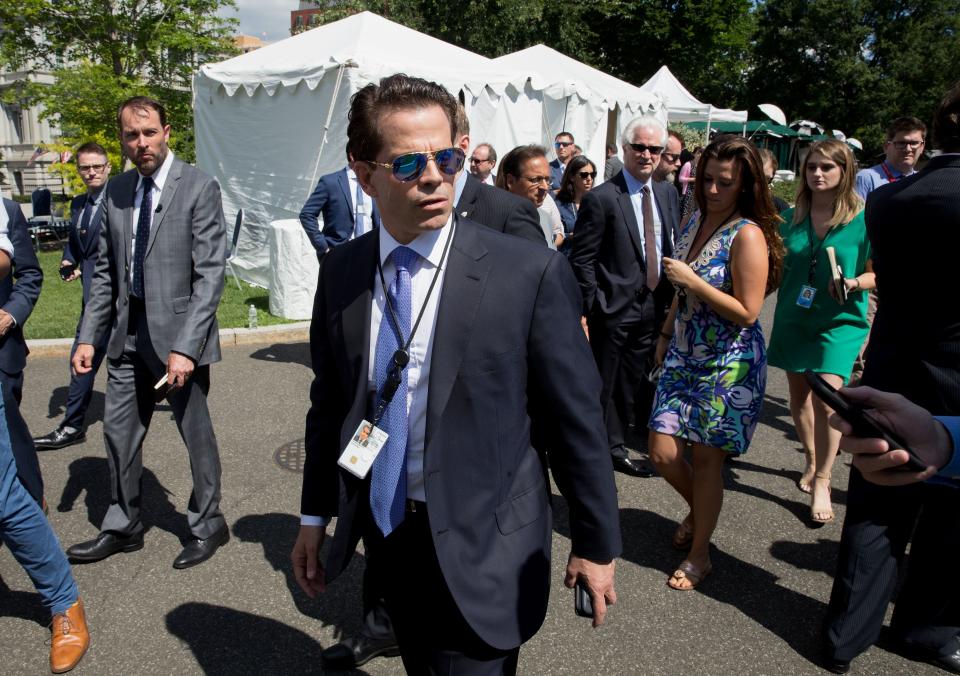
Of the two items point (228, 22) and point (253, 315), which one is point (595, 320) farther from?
point (228, 22)

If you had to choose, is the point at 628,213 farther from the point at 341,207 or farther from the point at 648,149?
the point at 341,207

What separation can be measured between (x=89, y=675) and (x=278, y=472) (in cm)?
198

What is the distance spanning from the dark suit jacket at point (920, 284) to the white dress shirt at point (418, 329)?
178cm

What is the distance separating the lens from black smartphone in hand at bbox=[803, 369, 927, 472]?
52.3 inches

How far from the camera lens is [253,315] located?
8656mm

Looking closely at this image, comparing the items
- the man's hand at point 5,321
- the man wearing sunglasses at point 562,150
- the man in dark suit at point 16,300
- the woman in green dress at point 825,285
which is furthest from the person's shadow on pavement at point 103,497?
the man wearing sunglasses at point 562,150

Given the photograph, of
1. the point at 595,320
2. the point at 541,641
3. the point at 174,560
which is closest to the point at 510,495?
the point at 541,641

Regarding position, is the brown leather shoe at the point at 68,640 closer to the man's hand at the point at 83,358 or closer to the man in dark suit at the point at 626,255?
the man's hand at the point at 83,358

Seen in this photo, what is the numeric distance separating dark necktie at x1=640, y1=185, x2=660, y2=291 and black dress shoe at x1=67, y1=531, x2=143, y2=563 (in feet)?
11.5

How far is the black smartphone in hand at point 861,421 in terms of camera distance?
1.33 meters

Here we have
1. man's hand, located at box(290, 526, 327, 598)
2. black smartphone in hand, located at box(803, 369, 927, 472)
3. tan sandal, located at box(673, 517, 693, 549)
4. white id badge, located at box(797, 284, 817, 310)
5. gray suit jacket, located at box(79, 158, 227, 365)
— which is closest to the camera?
black smartphone in hand, located at box(803, 369, 927, 472)

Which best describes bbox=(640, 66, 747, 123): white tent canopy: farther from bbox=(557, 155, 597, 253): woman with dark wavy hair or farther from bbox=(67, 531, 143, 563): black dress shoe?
bbox=(67, 531, 143, 563): black dress shoe

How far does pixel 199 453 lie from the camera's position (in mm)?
3883

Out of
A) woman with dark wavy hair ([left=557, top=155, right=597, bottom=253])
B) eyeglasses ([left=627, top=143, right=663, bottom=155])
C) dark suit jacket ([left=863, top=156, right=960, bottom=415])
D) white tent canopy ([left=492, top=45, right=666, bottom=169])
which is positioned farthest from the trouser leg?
white tent canopy ([left=492, top=45, right=666, bottom=169])
